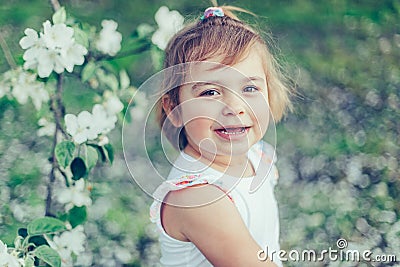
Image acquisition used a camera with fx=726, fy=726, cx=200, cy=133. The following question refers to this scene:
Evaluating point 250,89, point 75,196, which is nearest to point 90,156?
point 75,196

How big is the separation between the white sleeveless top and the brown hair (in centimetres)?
10

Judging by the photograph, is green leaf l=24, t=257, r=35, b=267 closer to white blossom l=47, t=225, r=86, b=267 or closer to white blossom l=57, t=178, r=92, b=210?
white blossom l=47, t=225, r=86, b=267

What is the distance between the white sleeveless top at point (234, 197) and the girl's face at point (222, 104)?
6 centimetres

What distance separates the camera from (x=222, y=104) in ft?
5.78

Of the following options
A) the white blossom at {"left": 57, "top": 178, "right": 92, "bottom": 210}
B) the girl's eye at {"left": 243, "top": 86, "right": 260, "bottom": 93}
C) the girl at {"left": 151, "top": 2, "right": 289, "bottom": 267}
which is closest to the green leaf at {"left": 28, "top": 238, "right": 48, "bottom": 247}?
the white blossom at {"left": 57, "top": 178, "right": 92, "bottom": 210}

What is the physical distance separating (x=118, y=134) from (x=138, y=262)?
0.39 metres

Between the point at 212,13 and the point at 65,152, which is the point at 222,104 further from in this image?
the point at 65,152

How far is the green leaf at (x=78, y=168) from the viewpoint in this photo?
1978mm

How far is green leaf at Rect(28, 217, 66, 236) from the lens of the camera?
→ 1957 mm

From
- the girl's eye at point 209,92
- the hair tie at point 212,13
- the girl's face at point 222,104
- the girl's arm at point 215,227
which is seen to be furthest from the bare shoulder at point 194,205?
the hair tie at point 212,13

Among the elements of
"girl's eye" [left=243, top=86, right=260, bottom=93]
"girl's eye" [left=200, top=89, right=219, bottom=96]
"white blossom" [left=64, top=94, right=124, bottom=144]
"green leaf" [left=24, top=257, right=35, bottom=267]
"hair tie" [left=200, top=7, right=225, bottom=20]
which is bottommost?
"green leaf" [left=24, top=257, right=35, bottom=267]

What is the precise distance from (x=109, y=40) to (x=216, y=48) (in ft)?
1.34

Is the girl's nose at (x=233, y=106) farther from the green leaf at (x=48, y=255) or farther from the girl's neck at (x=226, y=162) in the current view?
the green leaf at (x=48, y=255)

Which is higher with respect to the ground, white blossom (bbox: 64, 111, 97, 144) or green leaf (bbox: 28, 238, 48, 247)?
white blossom (bbox: 64, 111, 97, 144)
